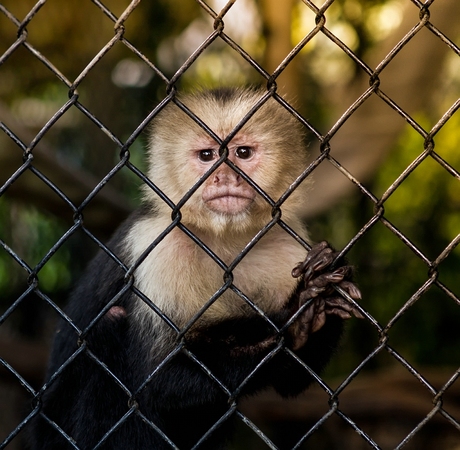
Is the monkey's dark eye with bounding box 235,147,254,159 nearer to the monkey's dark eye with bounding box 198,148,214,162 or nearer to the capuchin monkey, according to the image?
the capuchin monkey

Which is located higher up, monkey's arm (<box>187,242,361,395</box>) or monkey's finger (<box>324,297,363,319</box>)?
monkey's finger (<box>324,297,363,319</box>)

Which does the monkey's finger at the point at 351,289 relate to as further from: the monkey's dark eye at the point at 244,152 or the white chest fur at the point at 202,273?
the monkey's dark eye at the point at 244,152

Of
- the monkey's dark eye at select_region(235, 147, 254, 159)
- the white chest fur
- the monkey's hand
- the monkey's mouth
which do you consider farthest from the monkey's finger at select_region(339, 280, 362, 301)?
the monkey's dark eye at select_region(235, 147, 254, 159)

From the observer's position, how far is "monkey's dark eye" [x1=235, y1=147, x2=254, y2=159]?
2.79 meters

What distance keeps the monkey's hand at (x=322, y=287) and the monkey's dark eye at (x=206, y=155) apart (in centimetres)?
81

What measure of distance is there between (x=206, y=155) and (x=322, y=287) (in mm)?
959

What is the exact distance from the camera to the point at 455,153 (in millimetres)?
6508

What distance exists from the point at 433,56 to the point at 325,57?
9.28 feet

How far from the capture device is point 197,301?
2564 millimetres

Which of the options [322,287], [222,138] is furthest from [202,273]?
[322,287]

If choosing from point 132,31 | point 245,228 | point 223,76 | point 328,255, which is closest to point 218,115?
point 245,228

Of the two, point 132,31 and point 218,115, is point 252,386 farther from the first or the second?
point 132,31

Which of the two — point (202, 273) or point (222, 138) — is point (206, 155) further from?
point (202, 273)

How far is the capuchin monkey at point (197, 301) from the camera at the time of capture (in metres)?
2.39
